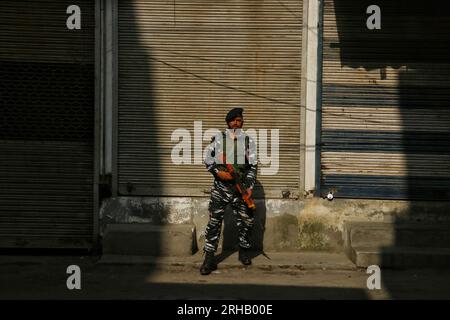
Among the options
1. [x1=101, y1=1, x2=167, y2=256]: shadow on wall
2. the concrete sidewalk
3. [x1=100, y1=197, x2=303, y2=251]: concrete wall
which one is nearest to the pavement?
the concrete sidewalk

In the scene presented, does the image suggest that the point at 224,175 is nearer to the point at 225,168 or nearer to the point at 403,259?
the point at 225,168

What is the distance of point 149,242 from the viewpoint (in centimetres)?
851

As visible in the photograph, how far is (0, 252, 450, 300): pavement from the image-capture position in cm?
705

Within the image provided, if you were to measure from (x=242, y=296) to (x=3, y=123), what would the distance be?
419 cm

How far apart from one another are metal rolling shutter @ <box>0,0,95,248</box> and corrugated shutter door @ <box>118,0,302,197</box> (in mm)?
524

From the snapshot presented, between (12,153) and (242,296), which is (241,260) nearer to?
(242,296)

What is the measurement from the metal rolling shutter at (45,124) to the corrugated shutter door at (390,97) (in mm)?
3294

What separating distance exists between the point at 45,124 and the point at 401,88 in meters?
4.84

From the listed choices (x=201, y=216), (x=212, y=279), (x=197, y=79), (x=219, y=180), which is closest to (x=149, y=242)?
(x=201, y=216)

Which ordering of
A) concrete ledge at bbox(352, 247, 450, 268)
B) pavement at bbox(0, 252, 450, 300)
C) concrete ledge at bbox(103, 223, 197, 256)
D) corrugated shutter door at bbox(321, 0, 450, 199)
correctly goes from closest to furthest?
1. pavement at bbox(0, 252, 450, 300)
2. concrete ledge at bbox(352, 247, 450, 268)
3. concrete ledge at bbox(103, 223, 197, 256)
4. corrugated shutter door at bbox(321, 0, 450, 199)

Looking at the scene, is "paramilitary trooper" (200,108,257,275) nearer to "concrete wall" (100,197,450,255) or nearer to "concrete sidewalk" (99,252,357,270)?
"concrete sidewalk" (99,252,357,270)

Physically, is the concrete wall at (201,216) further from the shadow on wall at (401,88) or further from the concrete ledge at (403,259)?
the shadow on wall at (401,88)

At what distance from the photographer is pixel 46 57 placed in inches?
349

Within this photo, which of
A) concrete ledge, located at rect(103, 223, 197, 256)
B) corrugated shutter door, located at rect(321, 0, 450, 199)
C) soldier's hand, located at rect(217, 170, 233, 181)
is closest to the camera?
soldier's hand, located at rect(217, 170, 233, 181)
